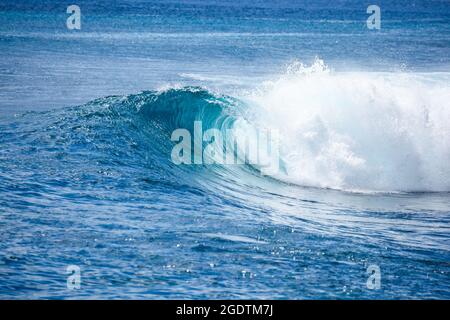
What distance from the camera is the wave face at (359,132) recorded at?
14.5 meters

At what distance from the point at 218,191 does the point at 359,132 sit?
186 inches

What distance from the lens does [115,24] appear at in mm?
58469

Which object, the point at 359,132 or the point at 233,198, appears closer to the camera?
the point at 233,198

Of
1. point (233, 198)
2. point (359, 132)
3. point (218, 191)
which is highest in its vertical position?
point (359, 132)

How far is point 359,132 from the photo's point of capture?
15961 mm

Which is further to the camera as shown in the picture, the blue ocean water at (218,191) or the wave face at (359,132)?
the wave face at (359,132)

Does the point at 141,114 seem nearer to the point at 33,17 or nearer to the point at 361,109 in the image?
the point at 361,109

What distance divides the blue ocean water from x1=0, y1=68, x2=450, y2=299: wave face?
0.03 metres

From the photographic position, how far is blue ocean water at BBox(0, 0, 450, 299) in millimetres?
8078

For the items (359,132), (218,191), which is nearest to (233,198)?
(218,191)

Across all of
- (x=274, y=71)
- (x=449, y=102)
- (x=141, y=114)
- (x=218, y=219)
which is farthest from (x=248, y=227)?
(x=274, y=71)

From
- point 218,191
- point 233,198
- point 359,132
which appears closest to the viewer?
point 233,198

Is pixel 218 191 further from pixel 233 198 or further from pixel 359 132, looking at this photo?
pixel 359 132

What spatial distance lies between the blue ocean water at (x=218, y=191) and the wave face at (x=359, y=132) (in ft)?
0.13
